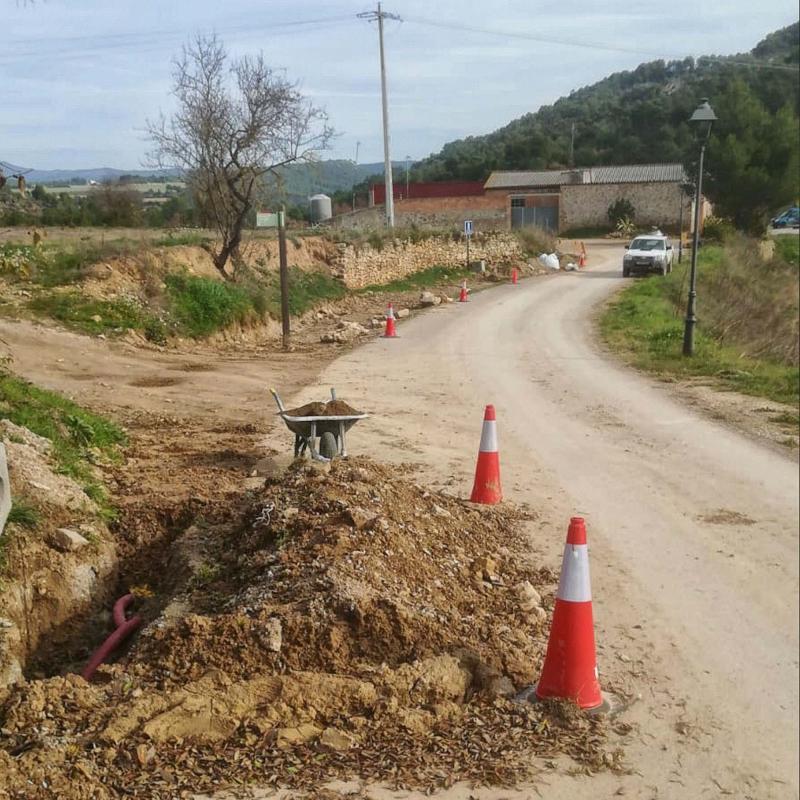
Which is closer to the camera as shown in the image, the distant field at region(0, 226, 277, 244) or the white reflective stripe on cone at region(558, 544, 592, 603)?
the white reflective stripe on cone at region(558, 544, 592, 603)

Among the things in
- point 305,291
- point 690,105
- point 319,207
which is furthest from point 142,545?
point 319,207

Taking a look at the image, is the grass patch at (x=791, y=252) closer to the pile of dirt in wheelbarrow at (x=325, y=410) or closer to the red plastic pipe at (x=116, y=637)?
the pile of dirt in wheelbarrow at (x=325, y=410)

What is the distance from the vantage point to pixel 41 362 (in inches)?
430

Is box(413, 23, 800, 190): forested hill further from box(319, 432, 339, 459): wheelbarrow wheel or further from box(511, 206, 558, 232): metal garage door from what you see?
box(511, 206, 558, 232): metal garage door

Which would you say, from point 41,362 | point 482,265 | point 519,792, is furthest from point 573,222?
point 519,792

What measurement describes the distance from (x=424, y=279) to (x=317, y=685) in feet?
78.5

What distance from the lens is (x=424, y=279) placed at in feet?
88.0

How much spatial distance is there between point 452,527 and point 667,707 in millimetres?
1938

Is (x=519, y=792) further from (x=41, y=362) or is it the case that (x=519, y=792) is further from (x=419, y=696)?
(x=41, y=362)

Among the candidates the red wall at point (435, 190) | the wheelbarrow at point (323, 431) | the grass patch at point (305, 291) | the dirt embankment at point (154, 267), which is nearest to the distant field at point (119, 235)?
the dirt embankment at point (154, 267)

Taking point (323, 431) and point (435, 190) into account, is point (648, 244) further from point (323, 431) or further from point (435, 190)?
point (323, 431)

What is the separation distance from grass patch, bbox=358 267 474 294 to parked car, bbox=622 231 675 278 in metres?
5.38

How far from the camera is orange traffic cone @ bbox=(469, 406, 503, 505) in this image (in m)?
6.01

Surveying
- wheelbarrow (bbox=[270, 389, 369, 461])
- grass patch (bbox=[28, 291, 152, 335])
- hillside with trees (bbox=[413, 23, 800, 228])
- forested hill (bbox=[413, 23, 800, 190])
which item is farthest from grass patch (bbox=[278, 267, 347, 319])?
wheelbarrow (bbox=[270, 389, 369, 461])
